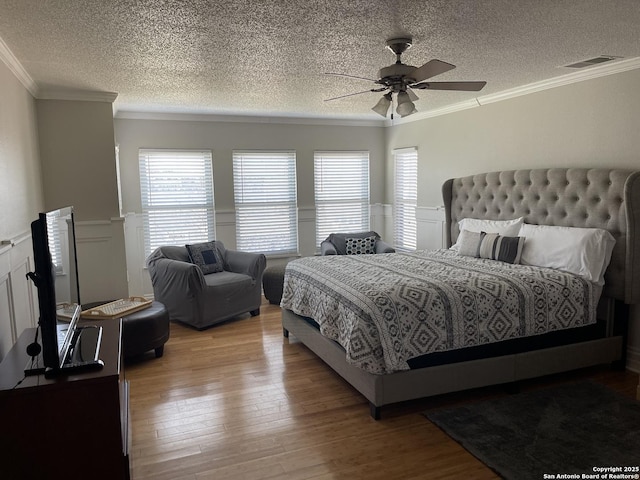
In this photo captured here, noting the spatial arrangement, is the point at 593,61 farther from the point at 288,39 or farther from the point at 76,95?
the point at 76,95

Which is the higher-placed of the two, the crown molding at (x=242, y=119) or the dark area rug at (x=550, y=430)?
the crown molding at (x=242, y=119)

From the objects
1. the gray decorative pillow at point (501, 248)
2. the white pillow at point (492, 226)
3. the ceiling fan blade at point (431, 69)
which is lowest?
the gray decorative pillow at point (501, 248)

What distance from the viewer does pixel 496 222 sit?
4.90 metres

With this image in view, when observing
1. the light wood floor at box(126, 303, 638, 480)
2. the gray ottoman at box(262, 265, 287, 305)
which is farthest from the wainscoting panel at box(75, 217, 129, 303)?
the gray ottoman at box(262, 265, 287, 305)

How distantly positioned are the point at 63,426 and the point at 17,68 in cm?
283

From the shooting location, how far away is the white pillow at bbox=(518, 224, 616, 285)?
3.77 m

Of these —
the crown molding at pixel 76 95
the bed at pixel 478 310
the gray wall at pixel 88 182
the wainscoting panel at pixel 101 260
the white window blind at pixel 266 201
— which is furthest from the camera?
the white window blind at pixel 266 201

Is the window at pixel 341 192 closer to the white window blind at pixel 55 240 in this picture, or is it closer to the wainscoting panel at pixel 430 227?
the wainscoting panel at pixel 430 227

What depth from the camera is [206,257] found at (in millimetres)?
5691

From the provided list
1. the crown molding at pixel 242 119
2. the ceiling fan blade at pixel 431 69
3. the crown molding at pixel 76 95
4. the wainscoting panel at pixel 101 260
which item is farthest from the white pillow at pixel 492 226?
the crown molding at pixel 76 95

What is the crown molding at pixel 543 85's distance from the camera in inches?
151

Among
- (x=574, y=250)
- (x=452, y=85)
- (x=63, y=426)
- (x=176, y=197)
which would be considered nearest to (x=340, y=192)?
(x=176, y=197)

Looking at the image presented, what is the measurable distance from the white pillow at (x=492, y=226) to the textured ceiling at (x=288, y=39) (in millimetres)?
A: 1367

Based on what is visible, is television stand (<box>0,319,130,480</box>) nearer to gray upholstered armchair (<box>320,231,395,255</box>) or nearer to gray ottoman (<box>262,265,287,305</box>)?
gray ottoman (<box>262,265,287,305</box>)
